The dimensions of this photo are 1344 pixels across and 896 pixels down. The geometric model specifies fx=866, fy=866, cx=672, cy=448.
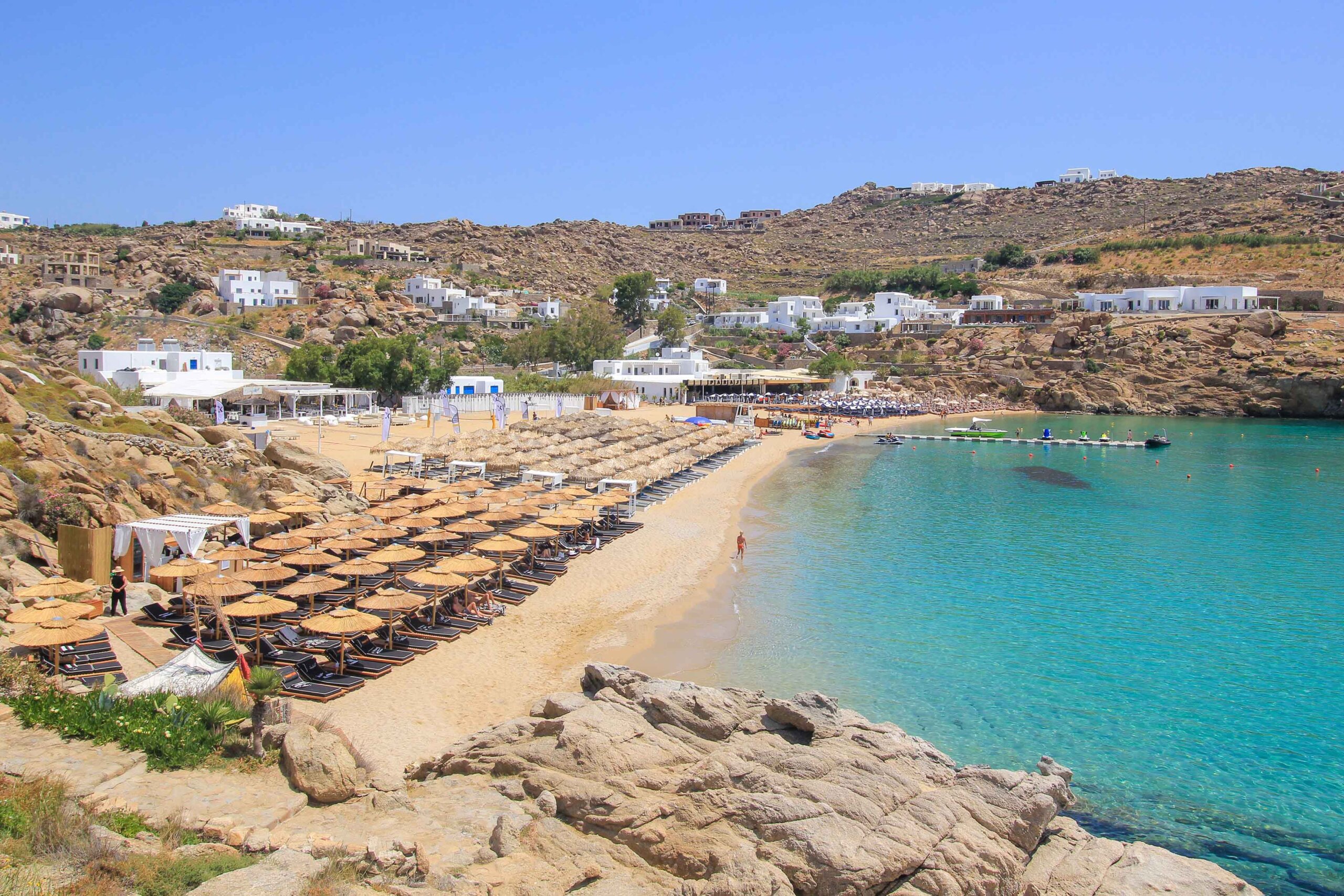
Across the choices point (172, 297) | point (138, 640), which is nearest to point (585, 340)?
point (172, 297)

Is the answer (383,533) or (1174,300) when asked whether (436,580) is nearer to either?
(383,533)

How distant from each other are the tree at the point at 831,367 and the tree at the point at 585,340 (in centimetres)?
1603

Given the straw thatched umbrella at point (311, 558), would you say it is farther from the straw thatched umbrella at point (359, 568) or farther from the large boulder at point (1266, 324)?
the large boulder at point (1266, 324)

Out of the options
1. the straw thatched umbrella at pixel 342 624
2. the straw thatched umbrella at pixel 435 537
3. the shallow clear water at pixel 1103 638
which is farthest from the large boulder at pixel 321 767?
the straw thatched umbrella at pixel 435 537

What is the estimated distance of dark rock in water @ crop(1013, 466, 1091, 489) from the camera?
114 ft

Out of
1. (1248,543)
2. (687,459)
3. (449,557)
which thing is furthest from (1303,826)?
A: (687,459)

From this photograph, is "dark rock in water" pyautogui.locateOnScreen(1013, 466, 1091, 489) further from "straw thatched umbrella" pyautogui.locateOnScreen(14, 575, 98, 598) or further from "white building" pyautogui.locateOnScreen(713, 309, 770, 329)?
"white building" pyautogui.locateOnScreen(713, 309, 770, 329)

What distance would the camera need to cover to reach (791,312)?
287 ft

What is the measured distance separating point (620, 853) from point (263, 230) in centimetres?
11348

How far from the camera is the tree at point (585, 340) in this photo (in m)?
64.2

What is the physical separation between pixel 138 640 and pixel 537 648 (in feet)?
19.0

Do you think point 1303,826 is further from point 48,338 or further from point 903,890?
point 48,338

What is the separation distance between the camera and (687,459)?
3388cm

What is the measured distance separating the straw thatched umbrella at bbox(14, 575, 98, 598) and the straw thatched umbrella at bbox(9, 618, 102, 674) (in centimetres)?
103
